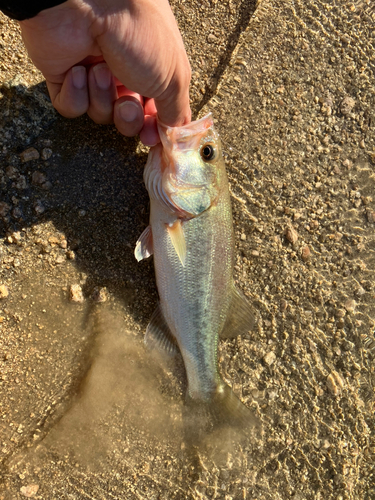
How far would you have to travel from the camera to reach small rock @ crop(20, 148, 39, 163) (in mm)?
2150

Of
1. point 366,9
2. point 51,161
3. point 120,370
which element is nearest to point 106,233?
point 51,161

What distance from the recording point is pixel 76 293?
2.22 m

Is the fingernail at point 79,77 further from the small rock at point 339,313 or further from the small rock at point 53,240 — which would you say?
the small rock at point 339,313

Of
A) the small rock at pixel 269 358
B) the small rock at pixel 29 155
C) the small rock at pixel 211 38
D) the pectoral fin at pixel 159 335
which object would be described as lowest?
the pectoral fin at pixel 159 335

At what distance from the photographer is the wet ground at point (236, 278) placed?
2.16 meters

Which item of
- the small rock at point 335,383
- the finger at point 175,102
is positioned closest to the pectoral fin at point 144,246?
the finger at point 175,102

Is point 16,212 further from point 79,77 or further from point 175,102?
point 175,102

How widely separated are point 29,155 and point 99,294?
0.94 meters

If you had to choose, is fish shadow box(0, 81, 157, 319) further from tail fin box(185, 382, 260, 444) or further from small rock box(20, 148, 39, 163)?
tail fin box(185, 382, 260, 444)

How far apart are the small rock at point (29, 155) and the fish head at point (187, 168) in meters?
0.69

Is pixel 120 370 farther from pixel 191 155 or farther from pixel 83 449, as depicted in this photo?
pixel 191 155

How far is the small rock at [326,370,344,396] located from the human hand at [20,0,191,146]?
6.16 ft

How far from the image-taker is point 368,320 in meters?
2.43

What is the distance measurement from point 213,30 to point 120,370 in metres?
2.32
